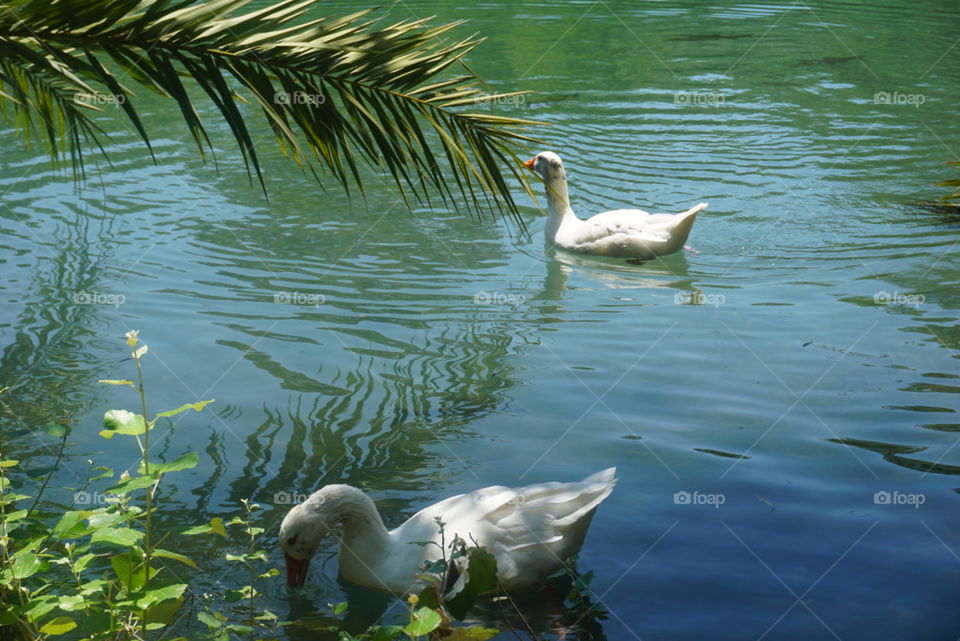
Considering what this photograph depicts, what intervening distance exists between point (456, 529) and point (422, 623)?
59.5 inches

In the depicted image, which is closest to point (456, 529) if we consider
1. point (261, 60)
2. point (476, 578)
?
point (476, 578)

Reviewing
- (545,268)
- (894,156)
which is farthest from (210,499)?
(894,156)

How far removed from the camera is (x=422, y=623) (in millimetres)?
2441

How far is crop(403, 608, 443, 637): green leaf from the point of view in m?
2.41

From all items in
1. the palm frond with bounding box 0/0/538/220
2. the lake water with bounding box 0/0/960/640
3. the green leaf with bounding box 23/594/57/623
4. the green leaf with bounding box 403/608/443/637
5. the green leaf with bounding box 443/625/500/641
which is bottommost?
the lake water with bounding box 0/0/960/640

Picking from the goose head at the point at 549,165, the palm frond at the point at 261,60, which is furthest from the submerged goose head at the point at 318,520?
the goose head at the point at 549,165

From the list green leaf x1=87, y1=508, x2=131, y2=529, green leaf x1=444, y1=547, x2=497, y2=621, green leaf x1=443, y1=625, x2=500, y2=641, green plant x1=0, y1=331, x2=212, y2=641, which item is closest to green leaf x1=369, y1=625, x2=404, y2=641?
green leaf x1=443, y1=625, x2=500, y2=641

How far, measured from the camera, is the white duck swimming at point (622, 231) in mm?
8258

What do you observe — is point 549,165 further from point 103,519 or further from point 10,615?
point 10,615

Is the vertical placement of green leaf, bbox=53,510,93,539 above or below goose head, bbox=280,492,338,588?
above

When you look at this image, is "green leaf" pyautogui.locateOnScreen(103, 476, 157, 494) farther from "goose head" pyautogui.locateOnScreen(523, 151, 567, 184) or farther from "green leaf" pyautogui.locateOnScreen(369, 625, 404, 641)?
"goose head" pyautogui.locateOnScreen(523, 151, 567, 184)

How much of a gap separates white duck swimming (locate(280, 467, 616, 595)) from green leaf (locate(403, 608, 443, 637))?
1.45 meters

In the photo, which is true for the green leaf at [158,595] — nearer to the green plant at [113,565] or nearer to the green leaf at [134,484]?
the green plant at [113,565]

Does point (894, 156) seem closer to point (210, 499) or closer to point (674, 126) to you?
point (674, 126)
